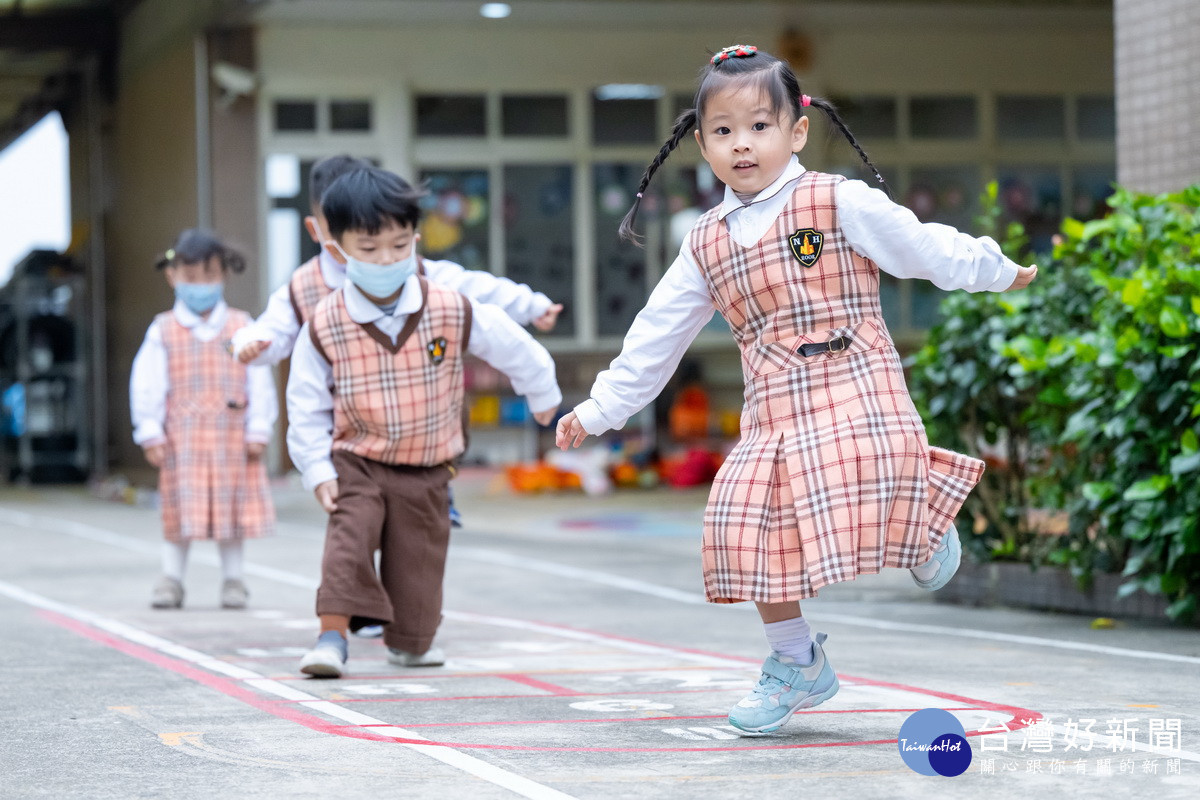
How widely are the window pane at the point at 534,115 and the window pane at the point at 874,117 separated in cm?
333

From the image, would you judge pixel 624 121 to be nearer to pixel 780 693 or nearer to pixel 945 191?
pixel 945 191

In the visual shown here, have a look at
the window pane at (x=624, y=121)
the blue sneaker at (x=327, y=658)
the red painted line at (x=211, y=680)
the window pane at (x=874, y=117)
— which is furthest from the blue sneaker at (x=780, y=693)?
the window pane at (x=874, y=117)

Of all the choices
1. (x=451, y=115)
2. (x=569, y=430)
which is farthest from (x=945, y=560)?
(x=451, y=115)

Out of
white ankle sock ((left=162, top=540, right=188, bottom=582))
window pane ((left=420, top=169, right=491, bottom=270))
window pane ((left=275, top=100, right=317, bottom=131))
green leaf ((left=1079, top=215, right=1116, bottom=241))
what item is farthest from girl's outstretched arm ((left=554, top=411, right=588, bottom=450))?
window pane ((left=420, top=169, right=491, bottom=270))

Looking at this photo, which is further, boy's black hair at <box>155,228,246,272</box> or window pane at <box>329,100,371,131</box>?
window pane at <box>329,100,371,131</box>

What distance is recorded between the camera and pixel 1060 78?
21.0m

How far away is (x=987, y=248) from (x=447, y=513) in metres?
2.38

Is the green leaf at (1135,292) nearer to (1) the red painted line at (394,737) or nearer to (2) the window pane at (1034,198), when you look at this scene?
(1) the red painted line at (394,737)

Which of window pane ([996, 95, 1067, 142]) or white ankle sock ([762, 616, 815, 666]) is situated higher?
window pane ([996, 95, 1067, 142])

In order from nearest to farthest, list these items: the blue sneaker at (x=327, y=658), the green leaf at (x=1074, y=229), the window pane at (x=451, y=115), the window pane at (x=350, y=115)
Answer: the blue sneaker at (x=327, y=658) < the green leaf at (x=1074, y=229) < the window pane at (x=350, y=115) < the window pane at (x=451, y=115)

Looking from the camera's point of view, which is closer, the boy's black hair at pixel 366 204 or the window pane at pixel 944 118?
the boy's black hair at pixel 366 204

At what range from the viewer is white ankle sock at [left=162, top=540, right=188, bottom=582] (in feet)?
26.7

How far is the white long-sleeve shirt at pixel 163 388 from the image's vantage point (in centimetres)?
810

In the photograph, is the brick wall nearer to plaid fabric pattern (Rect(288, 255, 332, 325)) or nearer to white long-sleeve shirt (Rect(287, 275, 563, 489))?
white long-sleeve shirt (Rect(287, 275, 563, 489))
